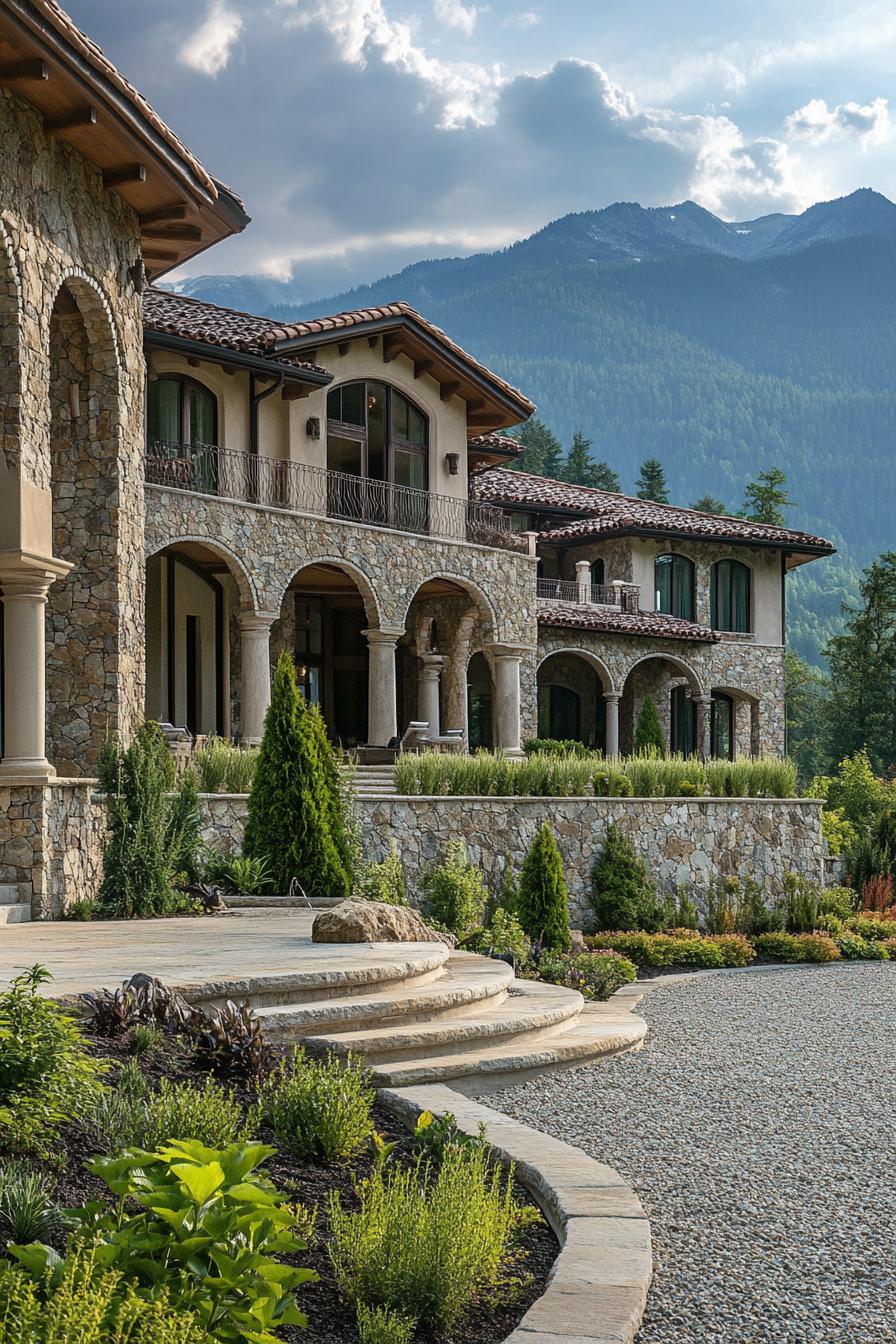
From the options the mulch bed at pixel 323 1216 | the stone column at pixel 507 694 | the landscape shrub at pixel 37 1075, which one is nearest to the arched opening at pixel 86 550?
the mulch bed at pixel 323 1216

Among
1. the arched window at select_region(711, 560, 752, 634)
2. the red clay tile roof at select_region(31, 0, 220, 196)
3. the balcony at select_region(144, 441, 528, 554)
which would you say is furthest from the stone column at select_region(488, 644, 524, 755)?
the red clay tile roof at select_region(31, 0, 220, 196)

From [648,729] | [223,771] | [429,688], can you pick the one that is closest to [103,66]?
[223,771]

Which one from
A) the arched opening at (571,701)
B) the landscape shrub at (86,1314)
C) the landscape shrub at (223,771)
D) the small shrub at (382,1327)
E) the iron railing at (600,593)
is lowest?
the small shrub at (382,1327)

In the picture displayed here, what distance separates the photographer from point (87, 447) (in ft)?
45.1

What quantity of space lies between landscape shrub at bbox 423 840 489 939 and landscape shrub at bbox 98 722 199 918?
Result: 287cm

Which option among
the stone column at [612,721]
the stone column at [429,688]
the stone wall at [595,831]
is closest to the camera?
the stone wall at [595,831]

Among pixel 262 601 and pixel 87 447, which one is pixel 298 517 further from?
pixel 87 447

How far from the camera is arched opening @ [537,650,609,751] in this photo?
33.0m

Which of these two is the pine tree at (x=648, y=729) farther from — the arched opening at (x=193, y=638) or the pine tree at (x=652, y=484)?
the pine tree at (x=652, y=484)

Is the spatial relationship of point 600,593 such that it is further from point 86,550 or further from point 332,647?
point 86,550

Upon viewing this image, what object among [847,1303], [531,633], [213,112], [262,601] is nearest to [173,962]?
[847,1303]

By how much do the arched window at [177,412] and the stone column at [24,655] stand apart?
10.2 meters

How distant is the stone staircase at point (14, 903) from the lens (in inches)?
433

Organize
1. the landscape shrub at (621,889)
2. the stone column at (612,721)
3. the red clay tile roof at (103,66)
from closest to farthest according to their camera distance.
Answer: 1. the red clay tile roof at (103,66)
2. the landscape shrub at (621,889)
3. the stone column at (612,721)
